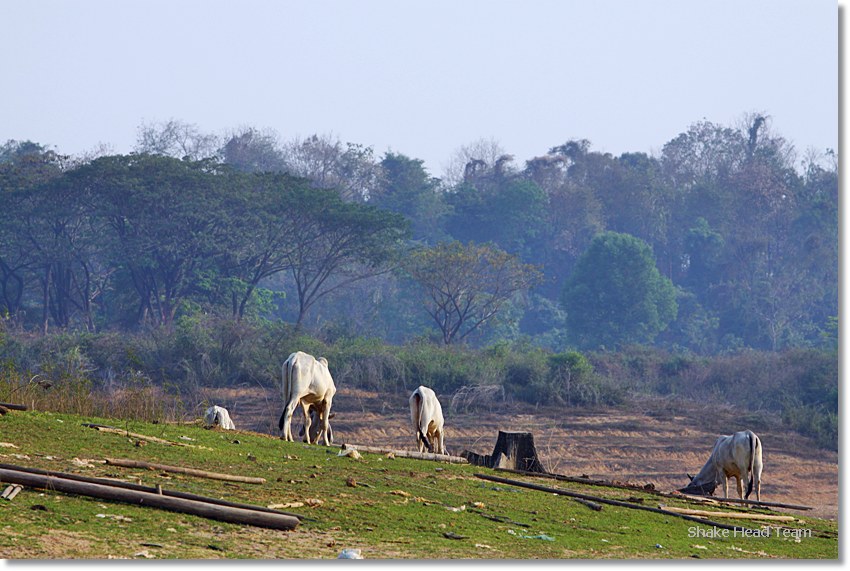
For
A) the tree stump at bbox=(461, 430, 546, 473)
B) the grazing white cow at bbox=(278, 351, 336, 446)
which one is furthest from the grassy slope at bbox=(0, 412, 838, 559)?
the grazing white cow at bbox=(278, 351, 336, 446)

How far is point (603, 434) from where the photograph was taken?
27781 mm

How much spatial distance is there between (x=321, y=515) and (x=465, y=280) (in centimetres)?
3328

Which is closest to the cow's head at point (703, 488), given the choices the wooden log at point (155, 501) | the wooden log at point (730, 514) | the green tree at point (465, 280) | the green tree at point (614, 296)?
the wooden log at point (730, 514)

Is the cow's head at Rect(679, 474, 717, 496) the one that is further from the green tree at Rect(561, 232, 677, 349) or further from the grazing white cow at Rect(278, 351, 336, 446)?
the green tree at Rect(561, 232, 677, 349)

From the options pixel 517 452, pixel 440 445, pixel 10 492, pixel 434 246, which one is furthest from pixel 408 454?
pixel 434 246

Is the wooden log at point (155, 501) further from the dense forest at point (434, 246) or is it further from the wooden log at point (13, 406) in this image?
the dense forest at point (434, 246)

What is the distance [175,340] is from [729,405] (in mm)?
15207

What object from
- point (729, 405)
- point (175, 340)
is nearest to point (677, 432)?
point (729, 405)

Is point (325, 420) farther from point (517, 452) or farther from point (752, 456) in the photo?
point (752, 456)

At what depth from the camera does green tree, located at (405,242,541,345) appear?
1623 inches

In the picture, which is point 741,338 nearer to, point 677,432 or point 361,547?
point 677,432

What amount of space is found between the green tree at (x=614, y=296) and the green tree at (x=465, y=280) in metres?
3.84

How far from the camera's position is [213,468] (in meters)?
10.2

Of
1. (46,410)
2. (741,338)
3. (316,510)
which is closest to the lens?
(316,510)
